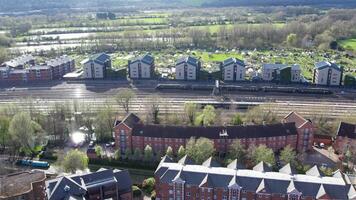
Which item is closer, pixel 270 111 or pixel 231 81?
pixel 270 111

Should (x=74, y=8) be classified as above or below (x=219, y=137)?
above

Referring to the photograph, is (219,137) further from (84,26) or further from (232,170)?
(84,26)

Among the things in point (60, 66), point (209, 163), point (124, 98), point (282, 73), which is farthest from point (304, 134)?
point (60, 66)

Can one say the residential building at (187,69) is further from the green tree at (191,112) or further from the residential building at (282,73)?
the green tree at (191,112)

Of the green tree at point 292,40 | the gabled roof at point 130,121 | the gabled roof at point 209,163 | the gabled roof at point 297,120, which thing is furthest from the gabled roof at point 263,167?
the green tree at point 292,40

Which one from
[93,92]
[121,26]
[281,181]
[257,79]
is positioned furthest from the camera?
[121,26]

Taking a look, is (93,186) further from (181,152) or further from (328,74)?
(328,74)

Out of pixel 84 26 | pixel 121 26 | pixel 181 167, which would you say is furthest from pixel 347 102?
pixel 84 26
